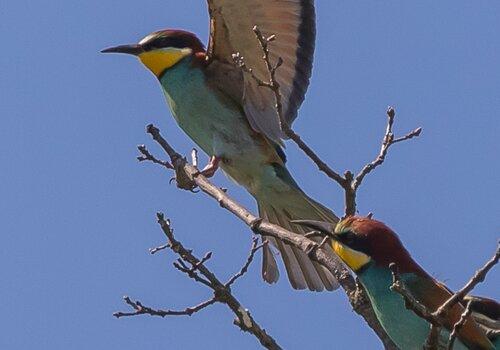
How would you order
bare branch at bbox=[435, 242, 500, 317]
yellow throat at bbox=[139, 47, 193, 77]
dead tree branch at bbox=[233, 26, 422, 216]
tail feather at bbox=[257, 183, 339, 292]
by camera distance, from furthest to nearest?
yellow throat at bbox=[139, 47, 193, 77] < tail feather at bbox=[257, 183, 339, 292] < dead tree branch at bbox=[233, 26, 422, 216] < bare branch at bbox=[435, 242, 500, 317]

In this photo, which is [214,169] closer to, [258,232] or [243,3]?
[243,3]

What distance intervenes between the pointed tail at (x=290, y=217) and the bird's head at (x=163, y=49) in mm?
749

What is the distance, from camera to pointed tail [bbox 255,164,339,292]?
193 inches

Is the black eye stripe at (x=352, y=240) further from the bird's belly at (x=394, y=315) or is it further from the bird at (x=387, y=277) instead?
the bird's belly at (x=394, y=315)

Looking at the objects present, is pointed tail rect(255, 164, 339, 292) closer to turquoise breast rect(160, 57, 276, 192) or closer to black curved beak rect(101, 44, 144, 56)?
turquoise breast rect(160, 57, 276, 192)

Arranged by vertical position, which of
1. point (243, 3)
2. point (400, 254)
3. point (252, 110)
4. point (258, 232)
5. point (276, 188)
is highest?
point (243, 3)

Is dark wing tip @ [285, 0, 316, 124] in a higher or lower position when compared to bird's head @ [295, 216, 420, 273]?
higher

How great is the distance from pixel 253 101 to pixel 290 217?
0.54m

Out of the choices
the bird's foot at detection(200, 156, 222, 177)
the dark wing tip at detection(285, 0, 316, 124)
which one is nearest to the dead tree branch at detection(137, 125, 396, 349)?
the bird's foot at detection(200, 156, 222, 177)

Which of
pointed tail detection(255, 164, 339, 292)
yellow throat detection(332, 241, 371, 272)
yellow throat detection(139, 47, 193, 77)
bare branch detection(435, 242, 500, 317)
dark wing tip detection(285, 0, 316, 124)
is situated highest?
yellow throat detection(139, 47, 193, 77)

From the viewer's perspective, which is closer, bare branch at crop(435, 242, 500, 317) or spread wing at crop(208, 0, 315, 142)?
bare branch at crop(435, 242, 500, 317)

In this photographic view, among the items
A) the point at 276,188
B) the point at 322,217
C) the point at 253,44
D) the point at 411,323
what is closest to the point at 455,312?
the point at 411,323

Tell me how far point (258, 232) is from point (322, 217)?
3.57ft

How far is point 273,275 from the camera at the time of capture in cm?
496
